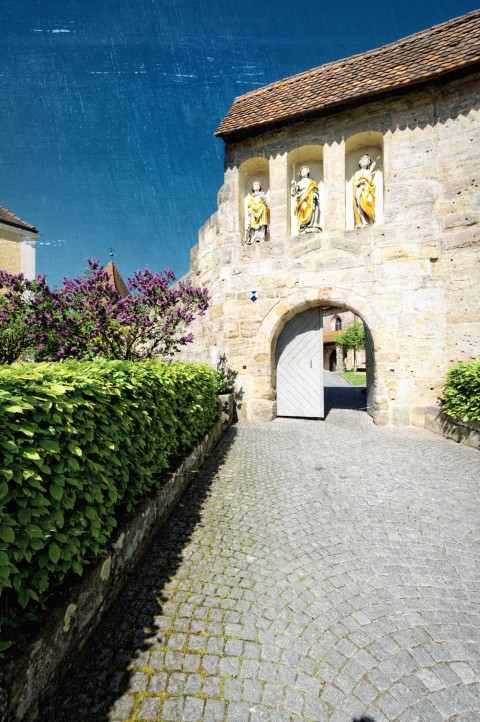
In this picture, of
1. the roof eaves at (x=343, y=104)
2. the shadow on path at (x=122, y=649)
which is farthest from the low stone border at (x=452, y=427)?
the roof eaves at (x=343, y=104)

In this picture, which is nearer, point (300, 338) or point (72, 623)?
point (72, 623)

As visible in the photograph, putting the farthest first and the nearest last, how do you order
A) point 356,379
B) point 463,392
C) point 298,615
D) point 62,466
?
point 356,379, point 463,392, point 298,615, point 62,466

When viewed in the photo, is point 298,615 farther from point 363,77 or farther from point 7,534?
point 363,77

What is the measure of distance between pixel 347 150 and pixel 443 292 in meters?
4.64

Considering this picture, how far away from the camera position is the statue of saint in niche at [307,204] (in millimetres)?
8440

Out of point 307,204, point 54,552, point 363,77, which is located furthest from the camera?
point 307,204

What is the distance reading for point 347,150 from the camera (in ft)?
27.9

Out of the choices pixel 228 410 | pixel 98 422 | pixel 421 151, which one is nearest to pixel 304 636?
pixel 98 422

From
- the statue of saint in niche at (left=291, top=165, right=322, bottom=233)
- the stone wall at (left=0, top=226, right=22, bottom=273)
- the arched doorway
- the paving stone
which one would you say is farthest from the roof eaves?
the arched doorway

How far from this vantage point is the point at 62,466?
6.00 feet

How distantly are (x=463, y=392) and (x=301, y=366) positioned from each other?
12.5 ft

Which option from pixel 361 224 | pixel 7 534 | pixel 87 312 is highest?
pixel 361 224

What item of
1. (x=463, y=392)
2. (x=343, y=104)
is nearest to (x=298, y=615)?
(x=463, y=392)

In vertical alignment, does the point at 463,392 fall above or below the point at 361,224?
below
